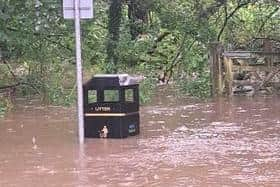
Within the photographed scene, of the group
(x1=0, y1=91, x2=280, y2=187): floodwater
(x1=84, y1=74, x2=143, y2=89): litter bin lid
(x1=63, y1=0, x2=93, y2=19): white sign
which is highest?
(x1=63, y1=0, x2=93, y2=19): white sign

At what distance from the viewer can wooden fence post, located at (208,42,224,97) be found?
2057 cm

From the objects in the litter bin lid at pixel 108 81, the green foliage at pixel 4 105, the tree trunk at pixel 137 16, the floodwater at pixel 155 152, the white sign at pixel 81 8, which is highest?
the tree trunk at pixel 137 16

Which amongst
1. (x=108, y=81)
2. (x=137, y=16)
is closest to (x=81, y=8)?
(x=108, y=81)

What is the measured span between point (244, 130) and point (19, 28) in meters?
6.40

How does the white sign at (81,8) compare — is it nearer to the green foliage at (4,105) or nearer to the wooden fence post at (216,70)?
the green foliage at (4,105)

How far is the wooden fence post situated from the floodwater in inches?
131

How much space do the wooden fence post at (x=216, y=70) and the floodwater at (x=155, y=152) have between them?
3328 millimetres

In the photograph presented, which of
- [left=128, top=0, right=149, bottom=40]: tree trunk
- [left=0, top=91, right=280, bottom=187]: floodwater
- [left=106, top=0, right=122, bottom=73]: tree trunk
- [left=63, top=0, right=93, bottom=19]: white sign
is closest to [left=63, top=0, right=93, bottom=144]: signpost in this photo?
[left=63, top=0, right=93, bottom=19]: white sign

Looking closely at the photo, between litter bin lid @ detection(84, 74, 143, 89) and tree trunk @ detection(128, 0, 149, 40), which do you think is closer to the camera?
litter bin lid @ detection(84, 74, 143, 89)

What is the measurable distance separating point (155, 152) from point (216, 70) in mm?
9519

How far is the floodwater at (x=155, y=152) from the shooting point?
31.1 feet

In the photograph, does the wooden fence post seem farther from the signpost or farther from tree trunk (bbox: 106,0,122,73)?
the signpost

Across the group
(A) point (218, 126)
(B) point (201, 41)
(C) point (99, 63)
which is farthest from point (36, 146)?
(B) point (201, 41)

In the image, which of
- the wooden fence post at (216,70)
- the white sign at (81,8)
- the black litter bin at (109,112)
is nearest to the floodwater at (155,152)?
the black litter bin at (109,112)
